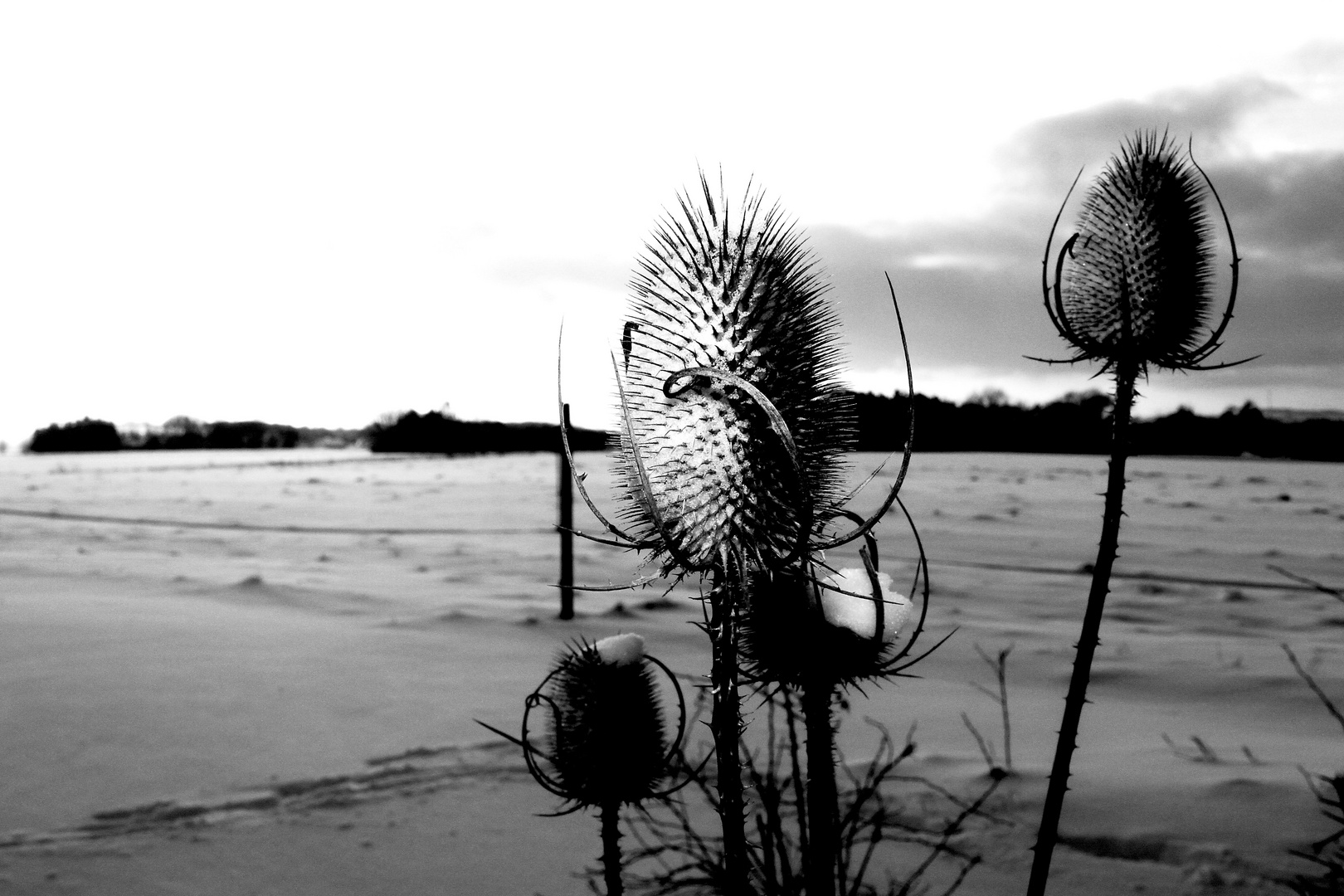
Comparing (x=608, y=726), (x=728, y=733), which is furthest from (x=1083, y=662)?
(x=608, y=726)

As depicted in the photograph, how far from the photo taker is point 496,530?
16906 millimetres

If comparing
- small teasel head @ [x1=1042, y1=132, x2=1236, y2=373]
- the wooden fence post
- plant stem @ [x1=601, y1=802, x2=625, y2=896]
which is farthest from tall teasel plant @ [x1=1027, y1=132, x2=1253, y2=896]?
the wooden fence post

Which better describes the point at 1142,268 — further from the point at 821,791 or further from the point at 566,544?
the point at 566,544

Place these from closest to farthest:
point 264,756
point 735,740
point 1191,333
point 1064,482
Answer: point 735,740 < point 1191,333 < point 264,756 < point 1064,482

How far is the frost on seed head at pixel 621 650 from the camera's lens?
279 cm

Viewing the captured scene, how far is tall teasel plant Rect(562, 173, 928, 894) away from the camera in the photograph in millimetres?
1687

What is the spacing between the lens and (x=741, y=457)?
1.76m

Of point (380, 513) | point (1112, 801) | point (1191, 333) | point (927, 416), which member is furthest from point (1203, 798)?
point (380, 513)

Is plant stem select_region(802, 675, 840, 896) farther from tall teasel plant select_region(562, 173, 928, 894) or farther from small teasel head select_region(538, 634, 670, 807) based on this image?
small teasel head select_region(538, 634, 670, 807)

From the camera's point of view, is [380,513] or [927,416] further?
[380,513]

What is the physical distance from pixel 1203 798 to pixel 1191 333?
3.38 meters

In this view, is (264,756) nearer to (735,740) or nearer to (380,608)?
(380,608)

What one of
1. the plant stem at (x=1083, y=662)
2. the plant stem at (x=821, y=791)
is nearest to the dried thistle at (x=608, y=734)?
the plant stem at (x=821, y=791)

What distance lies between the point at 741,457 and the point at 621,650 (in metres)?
1.26
